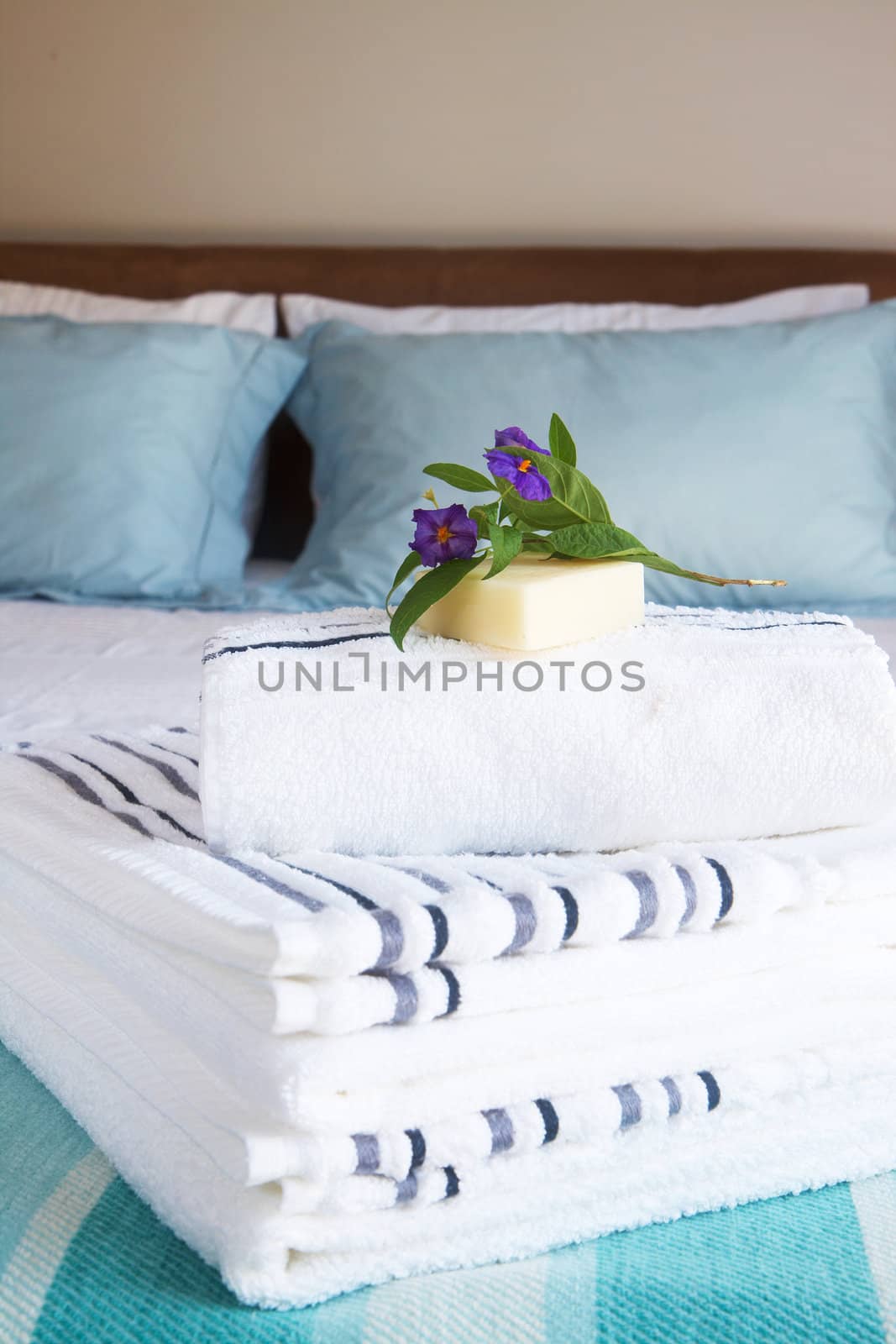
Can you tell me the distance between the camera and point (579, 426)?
5.69 feet

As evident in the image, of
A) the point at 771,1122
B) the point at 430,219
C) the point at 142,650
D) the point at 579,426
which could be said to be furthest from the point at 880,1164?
the point at 430,219

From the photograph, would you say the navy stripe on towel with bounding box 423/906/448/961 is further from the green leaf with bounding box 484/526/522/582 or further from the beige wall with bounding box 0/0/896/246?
the beige wall with bounding box 0/0/896/246

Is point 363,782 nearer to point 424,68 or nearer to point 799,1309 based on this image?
point 799,1309

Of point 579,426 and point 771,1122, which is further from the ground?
point 579,426

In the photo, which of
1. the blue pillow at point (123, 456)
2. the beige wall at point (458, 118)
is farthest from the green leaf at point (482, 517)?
the beige wall at point (458, 118)

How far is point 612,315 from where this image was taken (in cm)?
203

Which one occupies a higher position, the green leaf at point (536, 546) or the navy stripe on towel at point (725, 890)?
the green leaf at point (536, 546)

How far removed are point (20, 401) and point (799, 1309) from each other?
5.47ft

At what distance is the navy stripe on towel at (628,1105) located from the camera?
0.54 meters

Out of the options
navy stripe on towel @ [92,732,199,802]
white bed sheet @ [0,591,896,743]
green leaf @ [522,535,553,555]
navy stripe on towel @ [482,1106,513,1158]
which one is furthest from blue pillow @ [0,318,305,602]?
navy stripe on towel @ [482,1106,513,1158]

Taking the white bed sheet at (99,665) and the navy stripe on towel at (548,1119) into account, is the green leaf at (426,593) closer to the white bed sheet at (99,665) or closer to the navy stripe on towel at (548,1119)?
the navy stripe on towel at (548,1119)

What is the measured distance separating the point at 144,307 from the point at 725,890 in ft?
5.89

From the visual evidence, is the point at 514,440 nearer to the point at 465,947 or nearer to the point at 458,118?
the point at 465,947

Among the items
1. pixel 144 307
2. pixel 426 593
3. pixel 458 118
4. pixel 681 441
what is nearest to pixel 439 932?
pixel 426 593
